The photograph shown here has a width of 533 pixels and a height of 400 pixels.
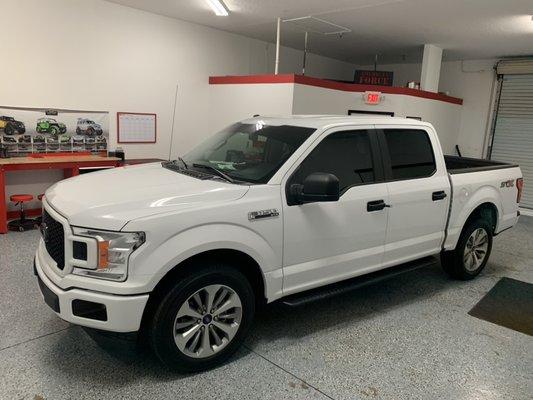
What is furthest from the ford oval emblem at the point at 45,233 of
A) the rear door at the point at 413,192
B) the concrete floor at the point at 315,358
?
the rear door at the point at 413,192

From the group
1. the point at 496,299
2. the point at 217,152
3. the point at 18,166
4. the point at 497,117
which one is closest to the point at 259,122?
the point at 217,152

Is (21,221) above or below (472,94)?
below

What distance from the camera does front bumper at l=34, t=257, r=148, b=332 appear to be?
92.3 inches

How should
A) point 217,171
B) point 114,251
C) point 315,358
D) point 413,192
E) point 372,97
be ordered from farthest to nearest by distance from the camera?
point 372,97 < point 413,192 < point 217,171 < point 315,358 < point 114,251

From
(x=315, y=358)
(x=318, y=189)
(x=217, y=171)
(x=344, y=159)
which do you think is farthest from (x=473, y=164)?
(x=217, y=171)

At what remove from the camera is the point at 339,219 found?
3.20 metres

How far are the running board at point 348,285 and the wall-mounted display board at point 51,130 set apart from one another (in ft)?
16.9

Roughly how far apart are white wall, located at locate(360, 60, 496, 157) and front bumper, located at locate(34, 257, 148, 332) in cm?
1033

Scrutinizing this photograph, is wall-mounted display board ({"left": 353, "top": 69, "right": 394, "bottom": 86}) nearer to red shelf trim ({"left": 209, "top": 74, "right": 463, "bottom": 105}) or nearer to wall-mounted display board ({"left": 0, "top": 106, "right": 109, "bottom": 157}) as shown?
red shelf trim ({"left": 209, "top": 74, "right": 463, "bottom": 105})

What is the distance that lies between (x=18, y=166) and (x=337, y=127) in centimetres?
463

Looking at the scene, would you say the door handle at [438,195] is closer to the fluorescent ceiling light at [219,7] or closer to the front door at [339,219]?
the front door at [339,219]

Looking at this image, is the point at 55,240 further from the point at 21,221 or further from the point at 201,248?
the point at 21,221

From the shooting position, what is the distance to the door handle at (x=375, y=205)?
3.37 metres

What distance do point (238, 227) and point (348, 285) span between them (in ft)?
4.01
